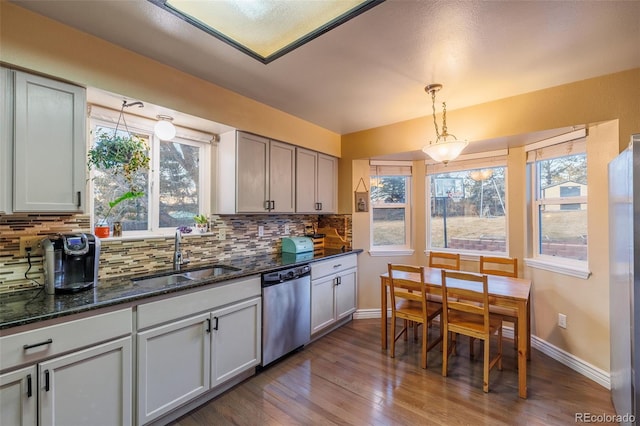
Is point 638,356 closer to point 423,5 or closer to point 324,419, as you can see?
point 324,419

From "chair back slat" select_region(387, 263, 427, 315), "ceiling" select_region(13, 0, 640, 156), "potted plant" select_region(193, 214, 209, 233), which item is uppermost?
"ceiling" select_region(13, 0, 640, 156)

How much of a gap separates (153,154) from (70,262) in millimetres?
1107

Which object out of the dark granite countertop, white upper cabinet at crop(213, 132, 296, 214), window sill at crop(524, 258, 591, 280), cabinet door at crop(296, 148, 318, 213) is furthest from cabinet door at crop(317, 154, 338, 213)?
window sill at crop(524, 258, 591, 280)

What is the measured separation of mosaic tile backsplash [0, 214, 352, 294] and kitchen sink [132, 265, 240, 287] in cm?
13

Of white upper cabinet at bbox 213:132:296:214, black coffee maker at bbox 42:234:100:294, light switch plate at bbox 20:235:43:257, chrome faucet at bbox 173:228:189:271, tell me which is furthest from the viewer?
white upper cabinet at bbox 213:132:296:214

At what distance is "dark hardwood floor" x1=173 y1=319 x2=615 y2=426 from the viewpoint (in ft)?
6.34

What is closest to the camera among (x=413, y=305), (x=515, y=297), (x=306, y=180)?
(x=515, y=297)

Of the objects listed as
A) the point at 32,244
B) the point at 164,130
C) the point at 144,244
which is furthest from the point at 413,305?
the point at 32,244

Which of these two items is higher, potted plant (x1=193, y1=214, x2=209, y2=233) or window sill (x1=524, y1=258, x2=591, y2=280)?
potted plant (x1=193, y1=214, x2=209, y2=233)

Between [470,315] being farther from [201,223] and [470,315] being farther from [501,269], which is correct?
[201,223]

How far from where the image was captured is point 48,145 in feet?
5.31

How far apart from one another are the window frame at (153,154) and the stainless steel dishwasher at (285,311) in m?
1.04

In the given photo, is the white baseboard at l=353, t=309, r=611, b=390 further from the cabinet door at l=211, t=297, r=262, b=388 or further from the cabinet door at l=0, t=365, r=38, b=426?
the cabinet door at l=0, t=365, r=38, b=426

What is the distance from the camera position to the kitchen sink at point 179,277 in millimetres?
2168
